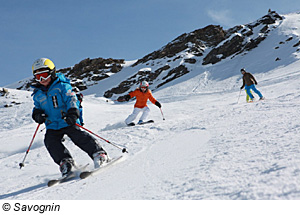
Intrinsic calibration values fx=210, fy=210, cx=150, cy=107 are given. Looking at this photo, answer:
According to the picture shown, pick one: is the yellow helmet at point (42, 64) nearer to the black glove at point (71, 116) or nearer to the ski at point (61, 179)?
the black glove at point (71, 116)

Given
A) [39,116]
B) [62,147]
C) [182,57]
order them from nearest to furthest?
[39,116] → [62,147] → [182,57]

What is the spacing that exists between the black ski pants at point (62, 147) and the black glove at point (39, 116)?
22 cm

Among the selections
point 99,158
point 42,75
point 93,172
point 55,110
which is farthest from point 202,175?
point 42,75

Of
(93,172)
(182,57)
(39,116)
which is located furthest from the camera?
(182,57)

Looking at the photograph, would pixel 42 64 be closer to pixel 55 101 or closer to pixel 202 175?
pixel 55 101

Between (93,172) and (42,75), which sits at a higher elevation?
(42,75)

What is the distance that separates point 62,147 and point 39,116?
22.7 inches

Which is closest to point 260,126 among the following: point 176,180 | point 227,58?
point 176,180

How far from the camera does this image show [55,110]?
3.27 meters

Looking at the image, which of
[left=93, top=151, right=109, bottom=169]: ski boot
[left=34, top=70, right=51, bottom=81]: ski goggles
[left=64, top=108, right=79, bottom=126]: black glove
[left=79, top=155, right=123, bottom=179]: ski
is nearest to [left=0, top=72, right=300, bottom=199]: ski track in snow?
[left=79, top=155, right=123, bottom=179]: ski

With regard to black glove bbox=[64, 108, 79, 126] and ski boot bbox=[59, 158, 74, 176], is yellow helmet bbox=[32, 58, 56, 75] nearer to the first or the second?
black glove bbox=[64, 108, 79, 126]

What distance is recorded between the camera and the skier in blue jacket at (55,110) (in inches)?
125
